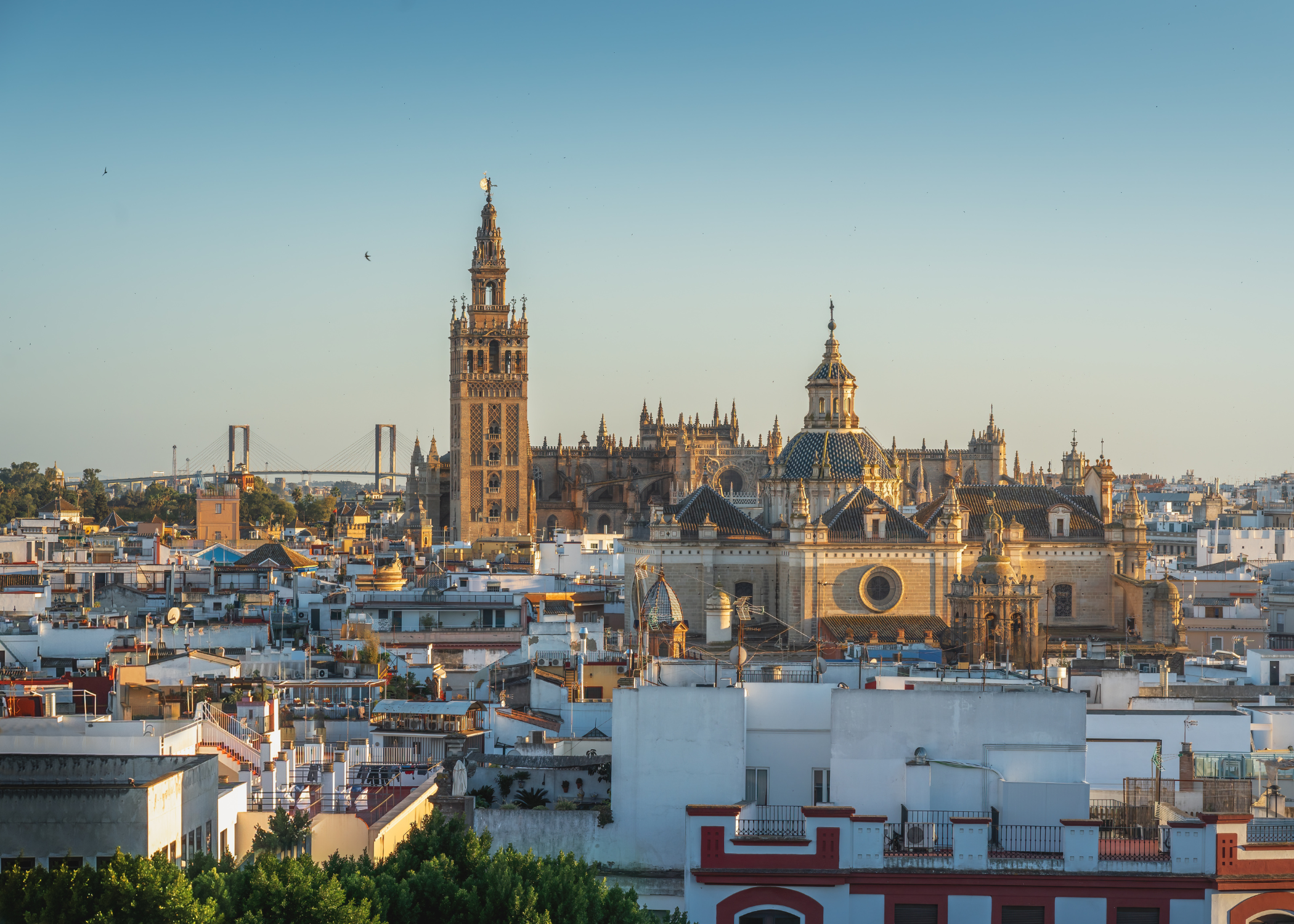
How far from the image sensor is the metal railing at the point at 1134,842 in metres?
18.1

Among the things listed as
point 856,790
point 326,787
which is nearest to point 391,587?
point 326,787

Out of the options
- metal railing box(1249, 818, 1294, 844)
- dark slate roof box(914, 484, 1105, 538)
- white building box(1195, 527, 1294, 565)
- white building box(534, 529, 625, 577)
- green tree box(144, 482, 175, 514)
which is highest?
green tree box(144, 482, 175, 514)

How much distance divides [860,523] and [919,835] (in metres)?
34.6

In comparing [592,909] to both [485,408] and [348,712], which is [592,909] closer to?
[348,712]

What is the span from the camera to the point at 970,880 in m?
17.9

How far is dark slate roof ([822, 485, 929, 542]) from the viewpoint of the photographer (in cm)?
5303

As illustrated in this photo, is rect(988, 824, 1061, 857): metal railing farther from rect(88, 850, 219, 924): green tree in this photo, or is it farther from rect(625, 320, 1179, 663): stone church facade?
rect(625, 320, 1179, 663): stone church facade

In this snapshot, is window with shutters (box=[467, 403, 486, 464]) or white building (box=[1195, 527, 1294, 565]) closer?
white building (box=[1195, 527, 1294, 565])

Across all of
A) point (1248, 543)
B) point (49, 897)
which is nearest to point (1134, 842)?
point (49, 897)

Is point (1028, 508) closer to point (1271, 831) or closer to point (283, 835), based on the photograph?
point (1271, 831)

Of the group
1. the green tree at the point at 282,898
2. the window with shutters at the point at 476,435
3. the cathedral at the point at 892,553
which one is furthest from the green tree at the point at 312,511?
the green tree at the point at 282,898

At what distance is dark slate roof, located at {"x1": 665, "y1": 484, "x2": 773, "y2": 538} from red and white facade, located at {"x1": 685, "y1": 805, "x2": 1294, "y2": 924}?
3567 cm

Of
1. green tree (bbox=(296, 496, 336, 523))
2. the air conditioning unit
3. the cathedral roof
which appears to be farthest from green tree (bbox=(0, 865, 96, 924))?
green tree (bbox=(296, 496, 336, 523))

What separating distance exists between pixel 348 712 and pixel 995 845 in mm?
15097
